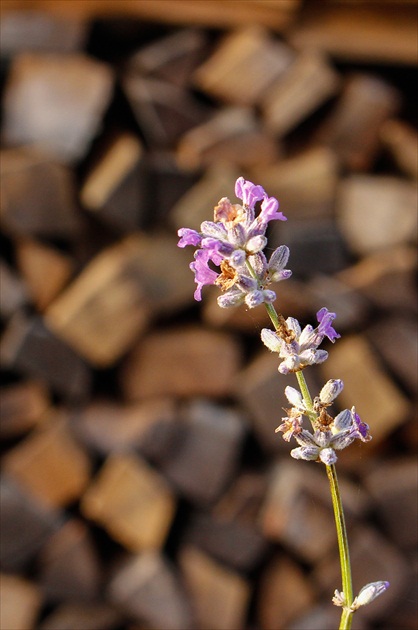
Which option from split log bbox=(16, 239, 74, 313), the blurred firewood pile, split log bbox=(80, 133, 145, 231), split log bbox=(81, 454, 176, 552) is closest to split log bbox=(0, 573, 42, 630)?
the blurred firewood pile

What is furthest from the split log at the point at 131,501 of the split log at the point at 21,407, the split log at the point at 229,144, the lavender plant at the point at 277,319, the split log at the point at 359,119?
the lavender plant at the point at 277,319

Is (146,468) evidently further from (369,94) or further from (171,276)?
(369,94)

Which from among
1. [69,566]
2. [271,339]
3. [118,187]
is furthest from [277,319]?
→ [69,566]

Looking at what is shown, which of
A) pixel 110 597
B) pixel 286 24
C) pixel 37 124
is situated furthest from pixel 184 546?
pixel 286 24

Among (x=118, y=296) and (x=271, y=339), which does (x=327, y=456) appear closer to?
(x=271, y=339)

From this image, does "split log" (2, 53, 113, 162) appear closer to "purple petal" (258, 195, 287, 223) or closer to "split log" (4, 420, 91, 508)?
"split log" (4, 420, 91, 508)
